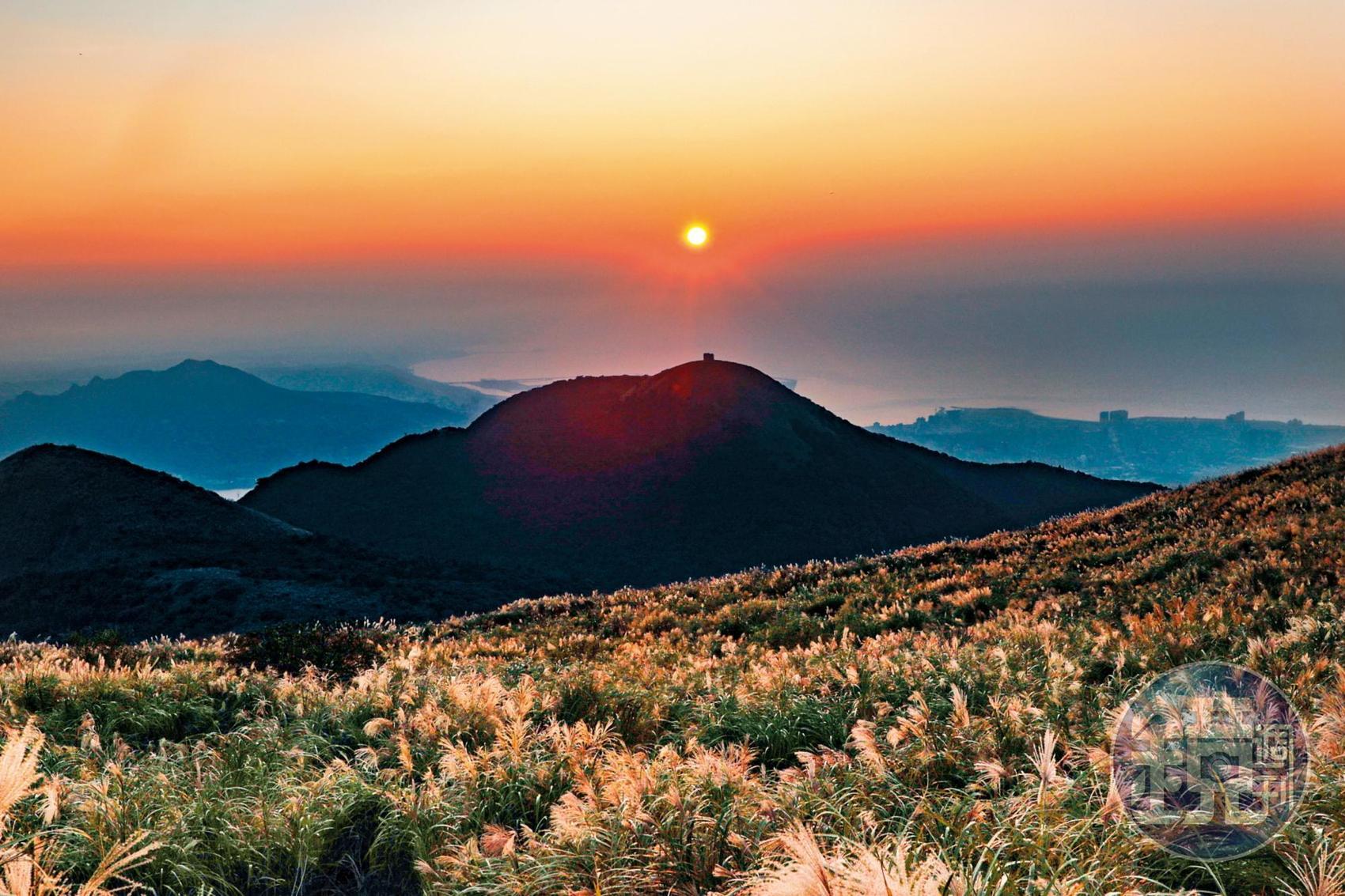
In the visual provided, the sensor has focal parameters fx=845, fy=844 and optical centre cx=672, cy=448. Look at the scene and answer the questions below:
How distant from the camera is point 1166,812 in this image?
4090mm

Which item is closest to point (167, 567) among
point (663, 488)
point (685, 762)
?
point (663, 488)

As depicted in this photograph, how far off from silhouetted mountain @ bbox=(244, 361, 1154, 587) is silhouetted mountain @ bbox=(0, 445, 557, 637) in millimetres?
16789

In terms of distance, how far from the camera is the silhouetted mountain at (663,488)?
73.1m

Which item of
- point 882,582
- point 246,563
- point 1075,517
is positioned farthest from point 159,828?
point 246,563

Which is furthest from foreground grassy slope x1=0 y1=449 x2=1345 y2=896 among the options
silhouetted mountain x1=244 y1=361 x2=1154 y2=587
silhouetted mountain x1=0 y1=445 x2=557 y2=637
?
silhouetted mountain x1=244 y1=361 x2=1154 y2=587

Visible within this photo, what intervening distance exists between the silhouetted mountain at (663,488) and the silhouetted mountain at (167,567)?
16789 mm

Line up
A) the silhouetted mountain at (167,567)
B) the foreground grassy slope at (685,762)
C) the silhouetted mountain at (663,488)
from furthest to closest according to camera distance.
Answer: the silhouetted mountain at (663,488) < the silhouetted mountain at (167,567) < the foreground grassy slope at (685,762)

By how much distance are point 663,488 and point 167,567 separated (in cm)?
4421

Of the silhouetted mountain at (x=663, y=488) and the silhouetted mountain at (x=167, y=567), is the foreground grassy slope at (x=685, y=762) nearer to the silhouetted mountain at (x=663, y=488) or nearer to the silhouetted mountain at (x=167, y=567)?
the silhouetted mountain at (x=167, y=567)

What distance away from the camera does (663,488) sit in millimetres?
81188

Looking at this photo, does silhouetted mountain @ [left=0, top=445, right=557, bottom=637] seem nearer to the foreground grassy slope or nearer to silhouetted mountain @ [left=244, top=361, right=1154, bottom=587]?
silhouetted mountain @ [left=244, top=361, right=1154, bottom=587]

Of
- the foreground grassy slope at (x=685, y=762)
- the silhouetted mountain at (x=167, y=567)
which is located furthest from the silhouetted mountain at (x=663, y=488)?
the foreground grassy slope at (x=685, y=762)

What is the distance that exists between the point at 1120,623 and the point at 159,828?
1053 centimetres

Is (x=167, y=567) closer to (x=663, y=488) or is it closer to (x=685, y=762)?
(x=663, y=488)
